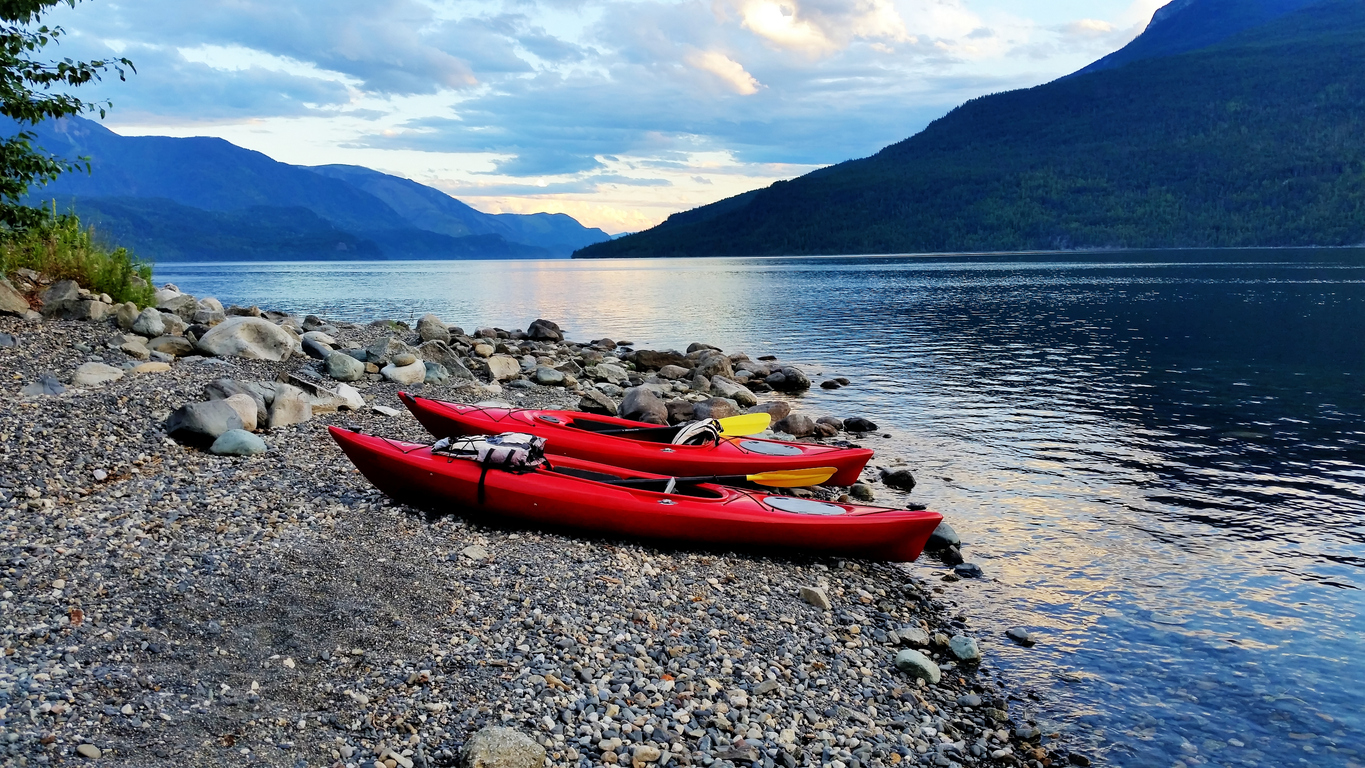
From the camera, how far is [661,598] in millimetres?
7574

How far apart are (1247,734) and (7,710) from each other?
8.63 metres

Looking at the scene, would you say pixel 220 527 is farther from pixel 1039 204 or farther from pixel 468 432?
pixel 1039 204

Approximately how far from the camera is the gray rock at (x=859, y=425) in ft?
55.4

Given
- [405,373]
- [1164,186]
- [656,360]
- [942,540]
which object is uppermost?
[1164,186]

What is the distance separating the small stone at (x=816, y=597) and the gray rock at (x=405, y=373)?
36.1ft

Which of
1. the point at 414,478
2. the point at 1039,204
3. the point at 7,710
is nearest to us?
the point at 7,710

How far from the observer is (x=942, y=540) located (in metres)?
10.2

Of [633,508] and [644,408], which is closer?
[633,508]

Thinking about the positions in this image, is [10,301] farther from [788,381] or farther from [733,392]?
[788,381]

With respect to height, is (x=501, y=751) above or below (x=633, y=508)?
below

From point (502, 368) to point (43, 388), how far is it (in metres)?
10.2

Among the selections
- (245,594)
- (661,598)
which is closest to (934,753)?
(661,598)

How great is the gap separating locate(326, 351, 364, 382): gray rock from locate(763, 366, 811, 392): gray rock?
1071 cm

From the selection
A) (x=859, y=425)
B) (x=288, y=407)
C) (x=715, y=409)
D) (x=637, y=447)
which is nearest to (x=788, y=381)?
(x=859, y=425)
